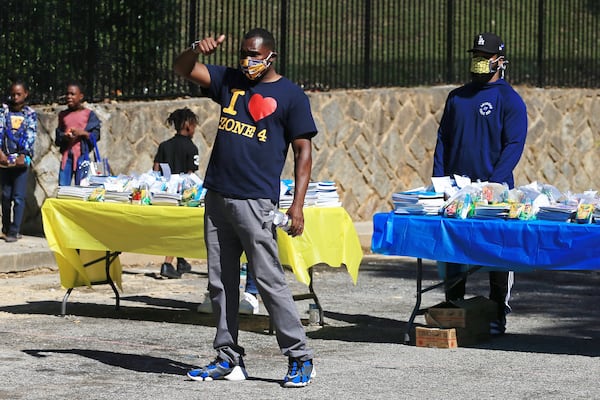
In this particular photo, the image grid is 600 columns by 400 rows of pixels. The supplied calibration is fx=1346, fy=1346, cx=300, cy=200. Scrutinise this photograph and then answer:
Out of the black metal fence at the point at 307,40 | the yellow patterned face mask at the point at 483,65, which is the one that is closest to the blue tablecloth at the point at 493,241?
the yellow patterned face mask at the point at 483,65

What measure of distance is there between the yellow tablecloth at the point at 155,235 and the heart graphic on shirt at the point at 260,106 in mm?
1832

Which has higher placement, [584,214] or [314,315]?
[584,214]

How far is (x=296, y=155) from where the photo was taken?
8.34m

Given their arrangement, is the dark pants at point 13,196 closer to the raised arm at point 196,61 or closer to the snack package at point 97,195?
the snack package at point 97,195

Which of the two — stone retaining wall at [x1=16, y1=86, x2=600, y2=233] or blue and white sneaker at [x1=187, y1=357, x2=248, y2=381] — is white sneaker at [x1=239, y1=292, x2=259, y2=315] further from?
stone retaining wall at [x1=16, y1=86, x2=600, y2=233]

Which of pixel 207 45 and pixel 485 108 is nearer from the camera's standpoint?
pixel 207 45

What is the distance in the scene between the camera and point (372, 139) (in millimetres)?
19312

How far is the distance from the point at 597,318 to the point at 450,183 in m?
2.46

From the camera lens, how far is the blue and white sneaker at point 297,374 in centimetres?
814

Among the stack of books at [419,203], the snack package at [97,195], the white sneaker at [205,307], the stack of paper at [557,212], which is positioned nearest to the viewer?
the stack of paper at [557,212]

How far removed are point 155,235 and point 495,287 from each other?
2738 mm

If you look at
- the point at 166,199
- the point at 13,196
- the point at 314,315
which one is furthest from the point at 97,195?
the point at 13,196

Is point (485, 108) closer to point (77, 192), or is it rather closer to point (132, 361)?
point (132, 361)

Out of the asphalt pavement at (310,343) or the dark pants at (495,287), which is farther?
the dark pants at (495,287)
